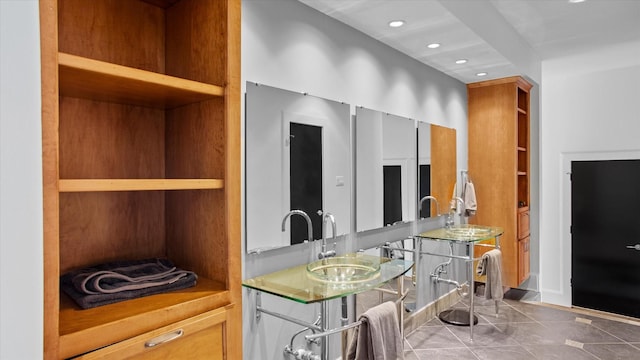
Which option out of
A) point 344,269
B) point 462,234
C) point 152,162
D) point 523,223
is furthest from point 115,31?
point 523,223

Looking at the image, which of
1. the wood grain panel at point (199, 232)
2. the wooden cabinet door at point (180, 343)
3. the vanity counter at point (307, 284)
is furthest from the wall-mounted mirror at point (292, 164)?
the wooden cabinet door at point (180, 343)

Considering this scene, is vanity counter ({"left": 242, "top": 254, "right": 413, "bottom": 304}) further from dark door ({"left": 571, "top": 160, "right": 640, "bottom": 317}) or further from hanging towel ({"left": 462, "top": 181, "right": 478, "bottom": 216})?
dark door ({"left": 571, "top": 160, "right": 640, "bottom": 317})

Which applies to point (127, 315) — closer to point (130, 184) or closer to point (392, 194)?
point (130, 184)

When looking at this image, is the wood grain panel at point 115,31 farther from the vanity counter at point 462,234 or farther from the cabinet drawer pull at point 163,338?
the vanity counter at point 462,234

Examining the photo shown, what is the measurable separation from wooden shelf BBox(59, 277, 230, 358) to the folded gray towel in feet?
0.07

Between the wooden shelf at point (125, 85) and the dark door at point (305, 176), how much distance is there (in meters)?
0.89

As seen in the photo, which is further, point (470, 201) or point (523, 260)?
point (523, 260)

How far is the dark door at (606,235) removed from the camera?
4617 mm

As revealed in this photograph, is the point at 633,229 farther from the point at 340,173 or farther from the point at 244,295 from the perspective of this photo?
the point at 244,295

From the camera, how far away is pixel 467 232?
3.70 meters

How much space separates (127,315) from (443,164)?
11.1ft

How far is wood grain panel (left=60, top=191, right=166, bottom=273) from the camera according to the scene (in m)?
1.32

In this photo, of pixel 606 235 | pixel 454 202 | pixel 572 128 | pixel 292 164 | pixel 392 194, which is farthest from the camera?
pixel 572 128

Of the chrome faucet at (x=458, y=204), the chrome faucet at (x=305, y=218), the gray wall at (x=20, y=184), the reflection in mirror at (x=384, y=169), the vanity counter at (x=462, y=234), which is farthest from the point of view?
the chrome faucet at (x=458, y=204)
